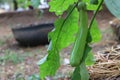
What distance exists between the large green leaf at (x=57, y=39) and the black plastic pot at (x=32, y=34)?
139 inches

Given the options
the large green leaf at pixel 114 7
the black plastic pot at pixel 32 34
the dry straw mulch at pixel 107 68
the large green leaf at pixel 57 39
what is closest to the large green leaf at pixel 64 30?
the large green leaf at pixel 57 39

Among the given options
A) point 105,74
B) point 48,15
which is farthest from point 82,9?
point 48,15

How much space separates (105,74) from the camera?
1.45m

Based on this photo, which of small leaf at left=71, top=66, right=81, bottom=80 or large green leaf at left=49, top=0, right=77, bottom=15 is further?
large green leaf at left=49, top=0, right=77, bottom=15

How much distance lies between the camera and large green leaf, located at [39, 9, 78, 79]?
4.54 ft

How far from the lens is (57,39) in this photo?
141cm

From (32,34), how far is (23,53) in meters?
0.81

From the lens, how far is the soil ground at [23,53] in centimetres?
282

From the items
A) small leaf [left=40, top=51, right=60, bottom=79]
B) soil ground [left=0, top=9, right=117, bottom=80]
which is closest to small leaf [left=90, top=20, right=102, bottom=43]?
small leaf [left=40, top=51, right=60, bottom=79]

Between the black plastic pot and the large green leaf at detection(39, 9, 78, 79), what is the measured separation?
3539 millimetres

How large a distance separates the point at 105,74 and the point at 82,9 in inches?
16.0

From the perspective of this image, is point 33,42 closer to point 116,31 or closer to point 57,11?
point 116,31

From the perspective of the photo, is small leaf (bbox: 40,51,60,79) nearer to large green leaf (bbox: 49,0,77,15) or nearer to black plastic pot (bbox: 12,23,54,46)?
large green leaf (bbox: 49,0,77,15)

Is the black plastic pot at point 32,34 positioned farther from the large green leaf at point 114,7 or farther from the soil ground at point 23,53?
the large green leaf at point 114,7
